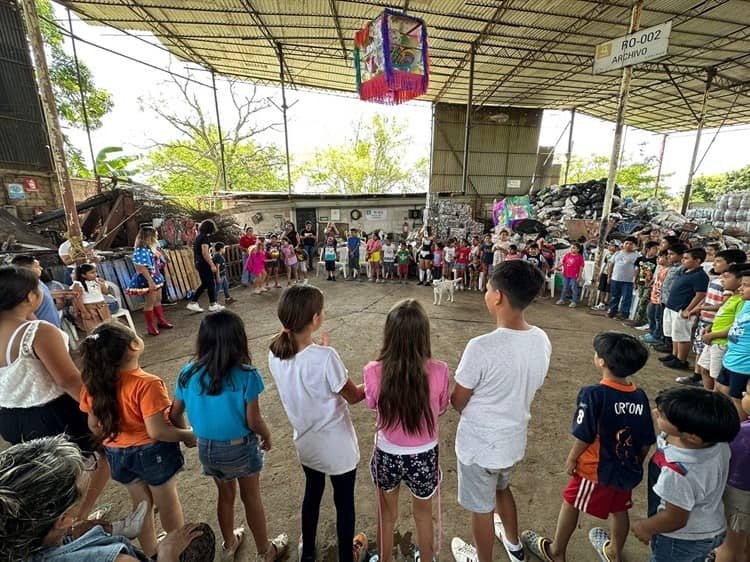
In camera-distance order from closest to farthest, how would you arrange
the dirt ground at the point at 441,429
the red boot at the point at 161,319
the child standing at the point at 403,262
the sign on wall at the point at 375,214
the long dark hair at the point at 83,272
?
the dirt ground at the point at 441,429 < the long dark hair at the point at 83,272 < the red boot at the point at 161,319 < the child standing at the point at 403,262 < the sign on wall at the point at 375,214

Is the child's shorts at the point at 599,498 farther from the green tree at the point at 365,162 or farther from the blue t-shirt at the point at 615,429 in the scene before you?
the green tree at the point at 365,162

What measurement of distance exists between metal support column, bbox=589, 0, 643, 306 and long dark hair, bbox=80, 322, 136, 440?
846 centimetres

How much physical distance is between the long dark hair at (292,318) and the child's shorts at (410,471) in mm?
728

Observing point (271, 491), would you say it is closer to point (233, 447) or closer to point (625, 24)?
point (233, 447)

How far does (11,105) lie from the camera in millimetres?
9117

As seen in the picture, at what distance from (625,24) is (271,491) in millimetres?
13030

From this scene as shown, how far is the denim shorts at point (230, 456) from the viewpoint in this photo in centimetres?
179

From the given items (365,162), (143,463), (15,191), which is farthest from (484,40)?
(365,162)

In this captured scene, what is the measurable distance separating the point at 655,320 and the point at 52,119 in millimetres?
10019

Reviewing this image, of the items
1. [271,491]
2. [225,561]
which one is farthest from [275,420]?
[225,561]

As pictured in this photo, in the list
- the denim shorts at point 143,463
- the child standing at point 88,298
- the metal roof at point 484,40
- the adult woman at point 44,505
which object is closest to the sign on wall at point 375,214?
the metal roof at point 484,40

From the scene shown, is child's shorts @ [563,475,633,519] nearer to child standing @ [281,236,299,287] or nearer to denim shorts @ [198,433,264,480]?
denim shorts @ [198,433,264,480]

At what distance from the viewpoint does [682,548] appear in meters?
1.52

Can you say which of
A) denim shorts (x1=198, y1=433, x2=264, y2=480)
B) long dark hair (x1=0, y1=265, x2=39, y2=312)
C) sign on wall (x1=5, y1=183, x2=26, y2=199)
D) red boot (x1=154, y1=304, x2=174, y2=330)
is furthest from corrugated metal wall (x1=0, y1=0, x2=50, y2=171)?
denim shorts (x1=198, y1=433, x2=264, y2=480)
